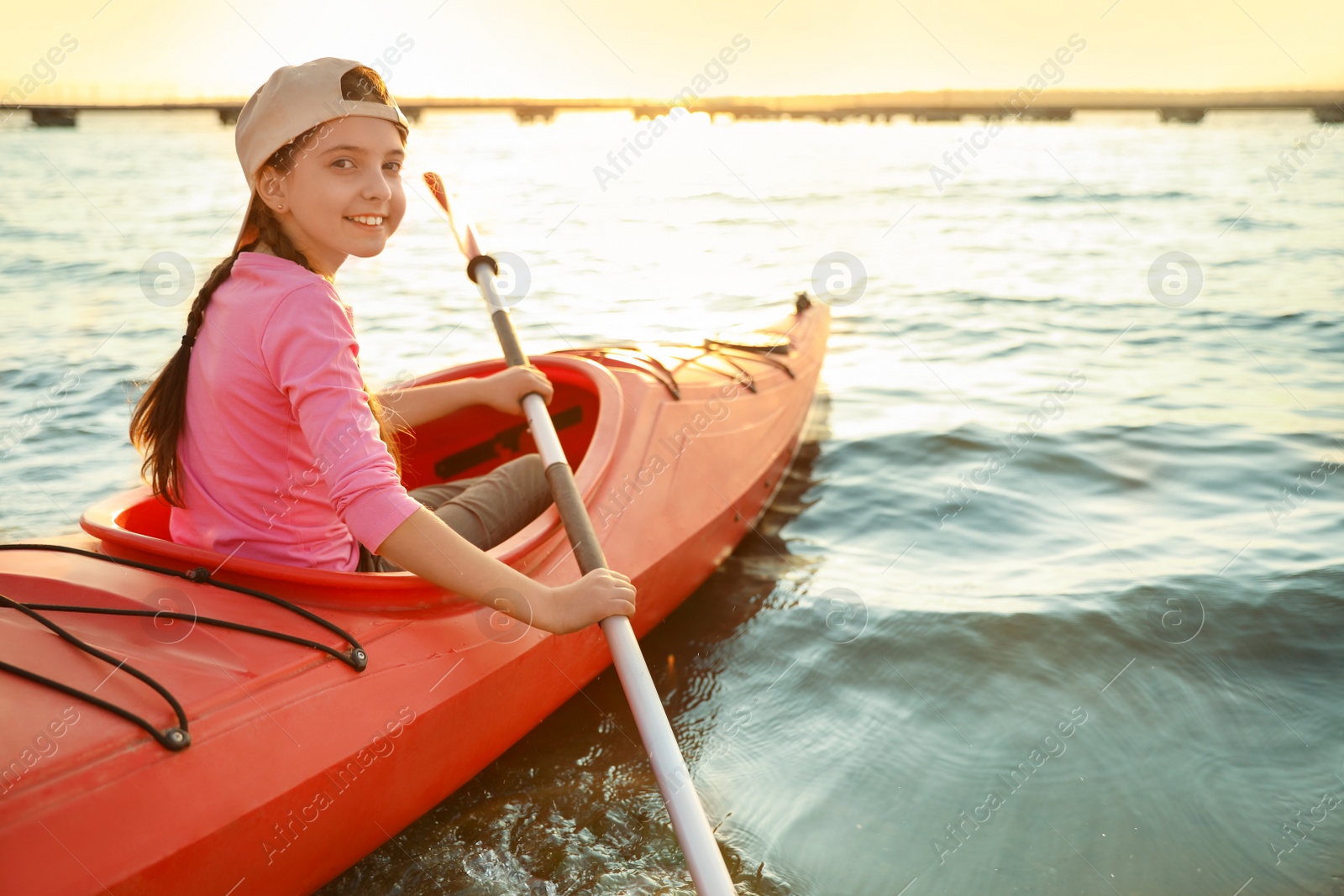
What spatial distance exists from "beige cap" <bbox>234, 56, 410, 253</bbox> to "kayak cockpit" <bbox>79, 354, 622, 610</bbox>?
75 cm

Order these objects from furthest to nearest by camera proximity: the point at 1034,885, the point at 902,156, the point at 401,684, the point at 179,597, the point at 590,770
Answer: the point at 902,156, the point at 590,770, the point at 1034,885, the point at 401,684, the point at 179,597

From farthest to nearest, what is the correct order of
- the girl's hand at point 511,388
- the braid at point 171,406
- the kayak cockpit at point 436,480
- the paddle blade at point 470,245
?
the paddle blade at point 470,245, the girl's hand at point 511,388, the kayak cockpit at point 436,480, the braid at point 171,406

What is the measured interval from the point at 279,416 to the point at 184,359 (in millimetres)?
219

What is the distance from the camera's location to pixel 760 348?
390 cm

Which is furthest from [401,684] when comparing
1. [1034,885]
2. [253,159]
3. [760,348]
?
[760,348]

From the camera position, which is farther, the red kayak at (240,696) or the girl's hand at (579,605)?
the girl's hand at (579,605)

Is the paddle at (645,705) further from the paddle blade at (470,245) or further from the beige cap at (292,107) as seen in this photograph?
the beige cap at (292,107)

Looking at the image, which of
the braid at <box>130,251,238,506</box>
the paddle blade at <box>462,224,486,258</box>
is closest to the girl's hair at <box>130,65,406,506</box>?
the braid at <box>130,251,238,506</box>

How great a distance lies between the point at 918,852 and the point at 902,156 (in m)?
26.4

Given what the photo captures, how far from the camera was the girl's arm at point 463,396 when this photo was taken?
241 centimetres

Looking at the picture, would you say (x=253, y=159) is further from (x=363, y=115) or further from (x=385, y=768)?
(x=385, y=768)

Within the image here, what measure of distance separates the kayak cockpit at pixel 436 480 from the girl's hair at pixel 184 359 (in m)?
0.17

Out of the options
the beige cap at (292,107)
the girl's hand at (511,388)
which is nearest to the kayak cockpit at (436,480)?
the girl's hand at (511,388)

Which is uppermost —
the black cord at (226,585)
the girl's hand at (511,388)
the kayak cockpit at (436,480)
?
the girl's hand at (511,388)
